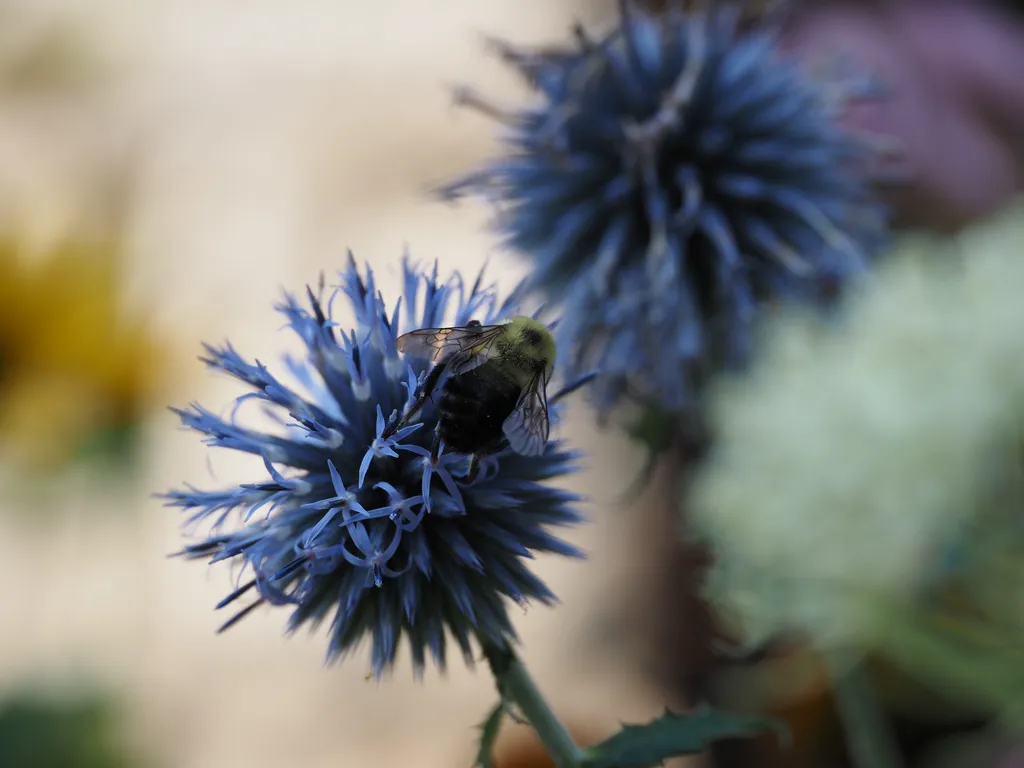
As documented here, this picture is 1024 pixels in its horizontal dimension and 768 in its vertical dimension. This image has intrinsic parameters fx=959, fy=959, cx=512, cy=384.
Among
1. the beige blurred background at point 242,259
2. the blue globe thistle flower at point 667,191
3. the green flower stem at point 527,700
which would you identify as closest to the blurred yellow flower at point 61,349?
the beige blurred background at point 242,259

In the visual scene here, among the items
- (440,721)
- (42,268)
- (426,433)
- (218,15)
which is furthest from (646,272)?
(218,15)

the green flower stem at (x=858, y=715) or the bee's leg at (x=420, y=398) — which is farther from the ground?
the bee's leg at (x=420, y=398)

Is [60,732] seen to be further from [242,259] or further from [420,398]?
[420,398]

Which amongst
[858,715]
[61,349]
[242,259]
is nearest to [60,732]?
[61,349]

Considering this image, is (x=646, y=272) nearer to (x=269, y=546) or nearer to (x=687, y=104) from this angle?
(x=687, y=104)

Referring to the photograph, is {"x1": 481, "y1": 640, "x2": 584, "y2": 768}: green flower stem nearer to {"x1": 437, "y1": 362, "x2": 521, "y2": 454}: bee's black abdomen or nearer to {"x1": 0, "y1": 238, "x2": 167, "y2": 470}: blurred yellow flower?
{"x1": 437, "y1": 362, "x2": 521, "y2": 454}: bee's black abdomen

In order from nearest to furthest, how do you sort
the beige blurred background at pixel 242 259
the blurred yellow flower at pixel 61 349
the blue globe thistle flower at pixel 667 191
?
1. the blue globe thistle flower at pixel 667 191
2. the blurred yellow flower at pixel 61 349
3. the beige blurred background at pixel 242 259

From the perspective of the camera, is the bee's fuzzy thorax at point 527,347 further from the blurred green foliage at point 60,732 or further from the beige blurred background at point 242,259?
the blurred green foliage at point 60,732

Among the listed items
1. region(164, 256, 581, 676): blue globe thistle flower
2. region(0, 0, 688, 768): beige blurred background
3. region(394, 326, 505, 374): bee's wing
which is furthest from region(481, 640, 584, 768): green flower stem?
region(0, 0, 688, 768): beige blurred background
